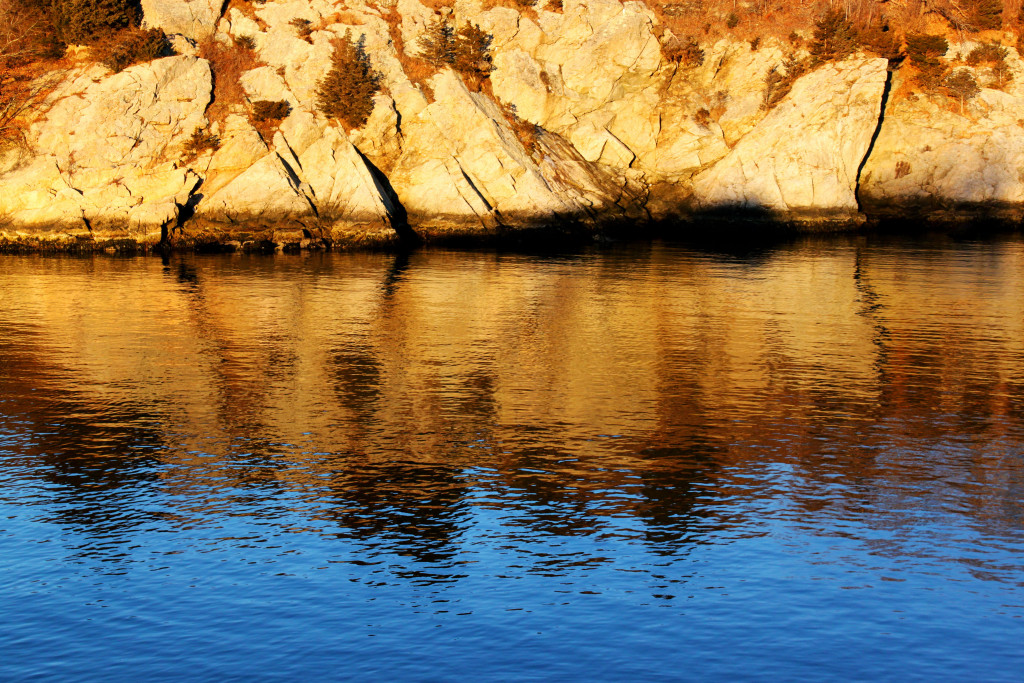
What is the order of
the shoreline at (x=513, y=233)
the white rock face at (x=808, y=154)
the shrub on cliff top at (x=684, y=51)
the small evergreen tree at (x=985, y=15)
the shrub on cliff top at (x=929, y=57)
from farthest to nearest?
1. the shrub on cliff top at (x=684, y=51)
2. the small evergreen tree at (x=985, y=15)
3. the shrub on cliff top at (x=929, y=57)
4. the white rock face at (x=808, y=154)
5. the shoreline at (x=513, y=233)

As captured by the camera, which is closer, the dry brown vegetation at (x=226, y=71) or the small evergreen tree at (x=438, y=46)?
the dry brown vegetation at (x=226, y=71)

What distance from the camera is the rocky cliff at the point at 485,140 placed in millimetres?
52531

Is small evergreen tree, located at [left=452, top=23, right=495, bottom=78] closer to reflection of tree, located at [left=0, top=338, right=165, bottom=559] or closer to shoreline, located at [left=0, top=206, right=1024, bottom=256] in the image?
shoreline, located at [left=0, top=206, right=1024, bottom=256]

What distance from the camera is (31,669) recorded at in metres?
8.50

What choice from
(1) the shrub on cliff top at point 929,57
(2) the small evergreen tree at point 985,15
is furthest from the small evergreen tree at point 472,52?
(2) the small evergreen tree at point 985,15

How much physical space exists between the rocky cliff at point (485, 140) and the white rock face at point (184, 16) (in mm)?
123

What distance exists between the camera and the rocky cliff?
172ft

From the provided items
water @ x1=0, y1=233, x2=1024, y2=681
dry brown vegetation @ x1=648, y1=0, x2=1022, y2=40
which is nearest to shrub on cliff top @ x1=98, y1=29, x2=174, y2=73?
dry brown vegetation @ x1=648, y1=0, x2=1022, y2=40

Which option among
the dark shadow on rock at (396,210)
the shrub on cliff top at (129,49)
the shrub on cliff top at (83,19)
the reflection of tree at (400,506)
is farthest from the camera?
the shrub on cliff top at (83,19)

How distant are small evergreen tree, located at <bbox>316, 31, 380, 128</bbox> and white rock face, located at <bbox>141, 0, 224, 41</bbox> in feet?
28.4

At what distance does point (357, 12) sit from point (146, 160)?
706 inches

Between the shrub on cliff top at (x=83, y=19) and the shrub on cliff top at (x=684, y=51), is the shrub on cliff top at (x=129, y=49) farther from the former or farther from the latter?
the shrub on cliff top at (x=684, y=51)

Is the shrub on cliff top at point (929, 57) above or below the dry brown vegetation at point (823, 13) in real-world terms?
below

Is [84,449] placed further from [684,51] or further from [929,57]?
[929,57]
